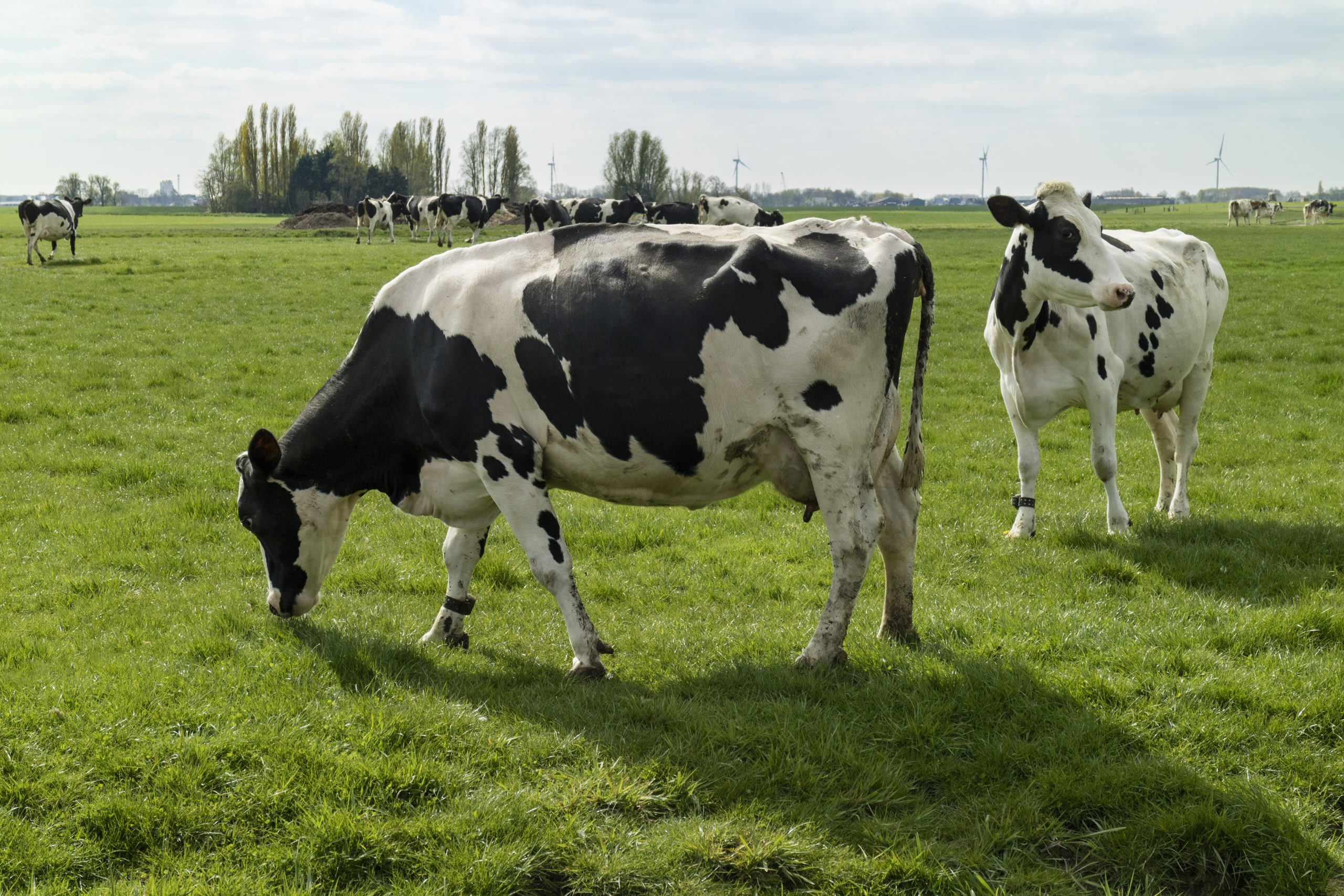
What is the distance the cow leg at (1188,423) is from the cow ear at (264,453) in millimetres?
7833

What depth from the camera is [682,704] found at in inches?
210

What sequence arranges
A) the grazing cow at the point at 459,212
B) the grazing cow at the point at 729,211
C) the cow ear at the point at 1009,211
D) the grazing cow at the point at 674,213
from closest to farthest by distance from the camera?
the cow ear at the point at 1009,211 → the grazing cow at the point at 729,211 → the grazing cow at the point at 674,213 → the grazing cow at the point at 459,212

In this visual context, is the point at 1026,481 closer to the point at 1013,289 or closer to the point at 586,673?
the point at 1013,289

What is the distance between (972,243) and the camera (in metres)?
47.3

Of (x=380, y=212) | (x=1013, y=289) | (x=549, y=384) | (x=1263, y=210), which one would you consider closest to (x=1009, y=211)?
(x=1013, y=289)

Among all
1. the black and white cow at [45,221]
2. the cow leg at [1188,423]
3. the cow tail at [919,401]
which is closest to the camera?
the cow tail at [919,401]

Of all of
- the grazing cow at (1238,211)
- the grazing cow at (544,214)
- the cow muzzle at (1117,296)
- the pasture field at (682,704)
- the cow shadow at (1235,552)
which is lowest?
the pasture field at (682,704)

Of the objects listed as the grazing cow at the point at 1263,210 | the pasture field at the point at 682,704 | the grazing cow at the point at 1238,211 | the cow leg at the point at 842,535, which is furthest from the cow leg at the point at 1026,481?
the grazing cow at the point at 1263,210

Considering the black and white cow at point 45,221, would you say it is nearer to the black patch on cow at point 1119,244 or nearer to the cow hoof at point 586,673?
the black patch on cow at point 1119,244

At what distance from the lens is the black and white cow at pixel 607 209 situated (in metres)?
45.8

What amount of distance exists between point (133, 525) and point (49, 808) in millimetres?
5024

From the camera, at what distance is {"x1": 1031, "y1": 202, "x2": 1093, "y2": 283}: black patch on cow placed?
25.4 feet

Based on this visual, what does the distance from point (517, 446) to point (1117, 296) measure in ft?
15.4

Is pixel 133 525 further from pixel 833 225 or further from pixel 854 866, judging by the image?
pixel 854 866
